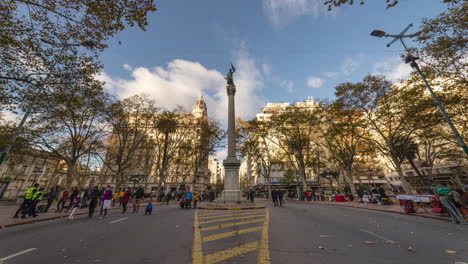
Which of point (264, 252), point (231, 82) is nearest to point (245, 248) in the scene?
point (264, 252)

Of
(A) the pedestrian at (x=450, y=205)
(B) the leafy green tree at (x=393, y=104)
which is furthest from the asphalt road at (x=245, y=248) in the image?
(B) the leafy green tree at (x=393, y=104)

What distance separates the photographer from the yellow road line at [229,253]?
3592 mm

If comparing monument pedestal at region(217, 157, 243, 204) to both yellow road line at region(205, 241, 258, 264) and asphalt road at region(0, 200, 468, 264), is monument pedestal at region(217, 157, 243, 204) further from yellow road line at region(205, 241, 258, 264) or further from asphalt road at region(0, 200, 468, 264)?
yellow road line at region(205, 241, 258, 264)

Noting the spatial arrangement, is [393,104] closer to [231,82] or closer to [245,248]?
[231,82]

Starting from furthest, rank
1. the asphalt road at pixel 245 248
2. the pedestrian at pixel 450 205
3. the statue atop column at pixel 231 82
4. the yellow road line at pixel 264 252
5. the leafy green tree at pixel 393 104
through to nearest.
Answer: the statue atop column at pixel 231 82 < the leafy green tree at pixel 393 104 < the pedestrian at pixel 450 205 < the asphalt road at pixel 245 248 < the yellow road line at pixel 264 252

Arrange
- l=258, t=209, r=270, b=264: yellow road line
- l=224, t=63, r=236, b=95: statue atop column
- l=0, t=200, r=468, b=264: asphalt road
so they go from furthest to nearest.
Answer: l=224, t=63, r=236, b=95: statue atop column < l=0, t=200, r=468, b=264: asphalt road < l=258, t=209, r=270, b=264: yellow road line

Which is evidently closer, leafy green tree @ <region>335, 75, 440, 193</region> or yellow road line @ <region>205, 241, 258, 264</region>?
yellow road line @ <region>205, 241, 258, 264</region>

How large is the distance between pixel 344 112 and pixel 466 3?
13785mm

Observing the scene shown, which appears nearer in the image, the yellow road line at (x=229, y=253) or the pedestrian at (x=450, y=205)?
the yellow road line at (x=229, y=253)

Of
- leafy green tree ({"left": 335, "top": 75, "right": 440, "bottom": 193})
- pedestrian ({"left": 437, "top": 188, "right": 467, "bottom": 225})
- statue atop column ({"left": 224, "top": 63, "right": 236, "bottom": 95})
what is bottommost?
pedestrian ({"left": 437, "top": 188, "right": 467, "bottom": 225})

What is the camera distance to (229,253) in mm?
3936

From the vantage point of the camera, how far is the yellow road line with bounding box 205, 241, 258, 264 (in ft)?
11.8

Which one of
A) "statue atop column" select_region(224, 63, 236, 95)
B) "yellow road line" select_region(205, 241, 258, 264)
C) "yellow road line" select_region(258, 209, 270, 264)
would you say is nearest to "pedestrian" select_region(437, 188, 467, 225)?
"yellow road line" select_region(258, 209, 270, 264)

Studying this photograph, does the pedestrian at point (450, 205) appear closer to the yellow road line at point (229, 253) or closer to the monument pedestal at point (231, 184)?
the yellow road line at point (229, 253)
